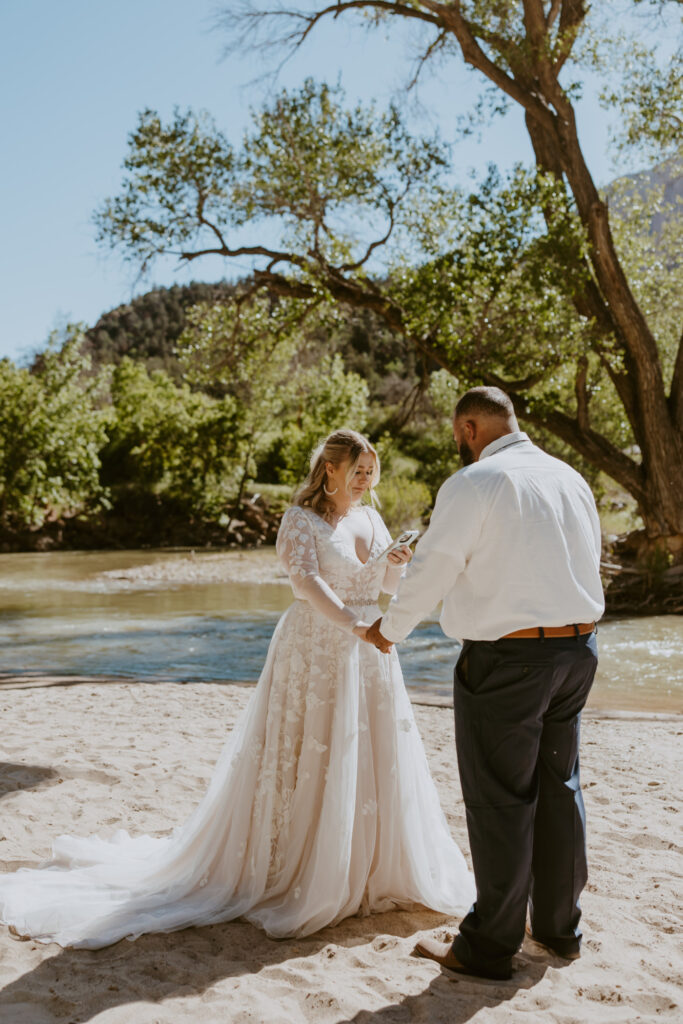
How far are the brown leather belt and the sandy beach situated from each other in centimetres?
126

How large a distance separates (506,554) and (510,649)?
342 mm

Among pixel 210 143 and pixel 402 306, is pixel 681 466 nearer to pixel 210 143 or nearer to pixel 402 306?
pixel 402 306

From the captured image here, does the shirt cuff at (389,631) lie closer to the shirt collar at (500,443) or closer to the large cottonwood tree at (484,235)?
the shirt collar at (500,443)

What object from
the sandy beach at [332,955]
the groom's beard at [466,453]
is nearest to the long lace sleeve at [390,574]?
the groom's beard at [466,453]

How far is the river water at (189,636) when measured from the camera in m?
10.7

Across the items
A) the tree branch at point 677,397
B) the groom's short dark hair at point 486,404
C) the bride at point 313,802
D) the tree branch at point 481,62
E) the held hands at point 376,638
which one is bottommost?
the bride at point 313,802

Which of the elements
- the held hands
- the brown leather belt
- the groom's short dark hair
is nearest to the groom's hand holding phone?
the held hands

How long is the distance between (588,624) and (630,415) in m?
14.0

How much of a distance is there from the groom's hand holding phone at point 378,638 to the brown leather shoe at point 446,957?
1.15m

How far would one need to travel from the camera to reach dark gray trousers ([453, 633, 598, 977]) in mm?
3221

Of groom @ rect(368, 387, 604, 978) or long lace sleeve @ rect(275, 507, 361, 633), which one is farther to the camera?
long lace sleeve @ rect(275, 507, 361, 633)

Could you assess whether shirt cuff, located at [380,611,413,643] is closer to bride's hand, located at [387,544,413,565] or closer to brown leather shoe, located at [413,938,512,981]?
bride's hand, located at [387,544,413,565]

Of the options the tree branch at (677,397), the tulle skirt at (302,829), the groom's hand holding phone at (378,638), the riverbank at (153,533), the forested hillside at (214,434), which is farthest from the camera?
the riverbank at (153,533)

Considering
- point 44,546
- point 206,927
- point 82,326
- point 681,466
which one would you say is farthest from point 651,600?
point 44,546
